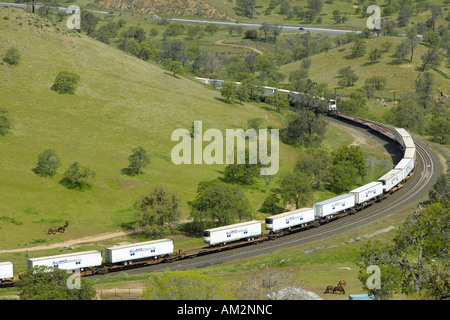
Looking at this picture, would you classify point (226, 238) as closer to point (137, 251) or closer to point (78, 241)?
point (137, 251)

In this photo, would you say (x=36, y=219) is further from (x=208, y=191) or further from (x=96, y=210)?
(x=208, y=191)

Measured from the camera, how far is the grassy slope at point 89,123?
88.6 metres

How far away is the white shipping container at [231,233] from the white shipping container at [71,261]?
1603 centimetres

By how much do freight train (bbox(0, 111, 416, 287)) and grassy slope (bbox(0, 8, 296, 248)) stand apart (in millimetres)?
14736

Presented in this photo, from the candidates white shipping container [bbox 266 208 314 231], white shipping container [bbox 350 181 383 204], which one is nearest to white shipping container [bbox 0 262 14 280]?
white shipping container [bbox 266 208 314 231]

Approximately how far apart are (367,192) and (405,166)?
60.7 ft

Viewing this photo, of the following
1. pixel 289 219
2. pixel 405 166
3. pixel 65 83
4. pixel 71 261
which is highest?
pixel 65 83

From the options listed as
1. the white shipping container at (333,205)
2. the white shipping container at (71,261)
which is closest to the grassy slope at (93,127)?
the white shipping container at (333,205)

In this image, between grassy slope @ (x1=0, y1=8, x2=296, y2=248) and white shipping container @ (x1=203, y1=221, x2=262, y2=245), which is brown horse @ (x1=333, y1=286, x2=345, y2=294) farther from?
grassy slope @ (x1=0, y1=8, x2=296, y2=248)

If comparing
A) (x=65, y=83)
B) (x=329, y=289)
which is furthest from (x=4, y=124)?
(x=329, y=289)

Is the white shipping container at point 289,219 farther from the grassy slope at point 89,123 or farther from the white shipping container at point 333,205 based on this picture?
the grassy slope at point 89,123

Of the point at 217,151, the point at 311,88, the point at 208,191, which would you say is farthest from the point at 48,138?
the point at 311,88

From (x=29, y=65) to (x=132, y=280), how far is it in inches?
3538

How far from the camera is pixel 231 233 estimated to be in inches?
3059
